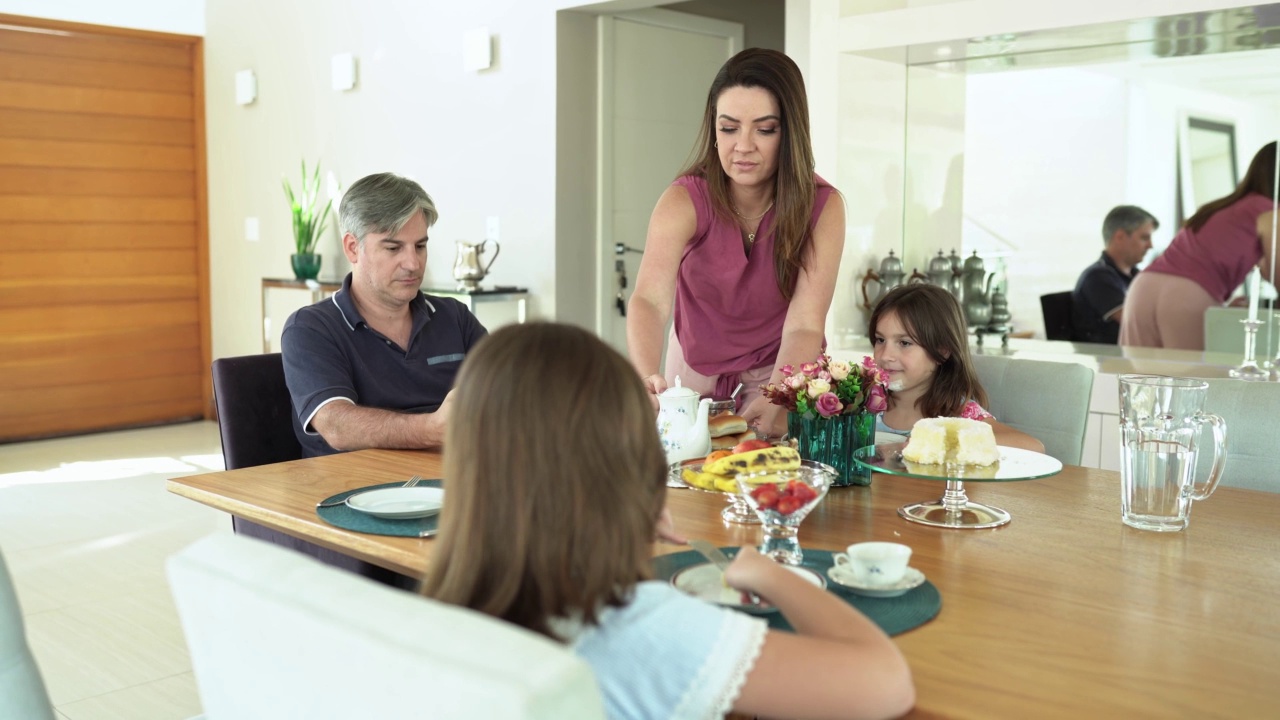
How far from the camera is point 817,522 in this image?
5.20ft

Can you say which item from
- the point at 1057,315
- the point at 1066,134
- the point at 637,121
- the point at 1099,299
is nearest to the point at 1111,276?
the point at 1099,299

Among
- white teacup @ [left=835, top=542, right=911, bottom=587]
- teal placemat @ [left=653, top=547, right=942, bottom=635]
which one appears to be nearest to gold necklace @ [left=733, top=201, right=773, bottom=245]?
teal placemat @ [left=653, top=547, right=942, bottom=635]

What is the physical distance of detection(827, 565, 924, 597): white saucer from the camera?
1.24 meters

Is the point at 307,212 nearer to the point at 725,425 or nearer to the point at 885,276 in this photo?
the point at 885,276

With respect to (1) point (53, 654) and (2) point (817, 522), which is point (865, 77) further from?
(1) point (53, 654)

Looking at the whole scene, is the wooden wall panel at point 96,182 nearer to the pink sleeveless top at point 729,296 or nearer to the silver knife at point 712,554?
the pink sleeveless top at point 729,296

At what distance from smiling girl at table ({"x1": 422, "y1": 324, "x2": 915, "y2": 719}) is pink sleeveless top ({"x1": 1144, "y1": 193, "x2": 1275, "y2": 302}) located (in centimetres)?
302

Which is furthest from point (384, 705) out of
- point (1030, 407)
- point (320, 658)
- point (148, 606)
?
point (148, 606)

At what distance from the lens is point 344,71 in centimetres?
546

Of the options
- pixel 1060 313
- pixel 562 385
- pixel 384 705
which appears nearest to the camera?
pixel 384 705

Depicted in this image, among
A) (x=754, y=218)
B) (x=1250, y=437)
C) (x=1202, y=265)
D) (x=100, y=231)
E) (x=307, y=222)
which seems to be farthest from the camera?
(x=100, y=231)

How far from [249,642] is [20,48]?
232 inches

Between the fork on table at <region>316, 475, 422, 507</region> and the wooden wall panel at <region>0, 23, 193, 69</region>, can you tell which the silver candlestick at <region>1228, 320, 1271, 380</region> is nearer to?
the fork on table at <region>316, 475, 422, 507</region>

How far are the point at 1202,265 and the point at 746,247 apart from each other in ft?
6.40
